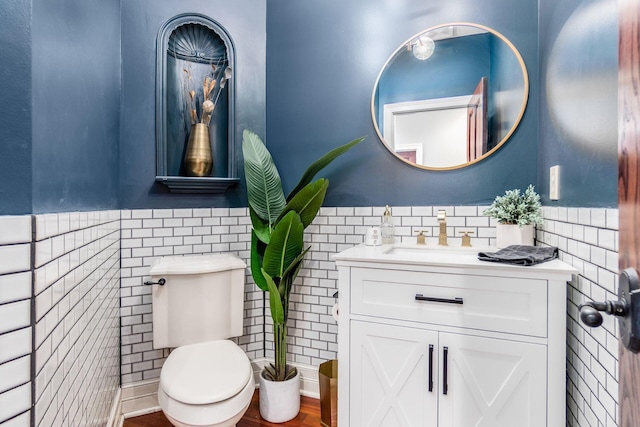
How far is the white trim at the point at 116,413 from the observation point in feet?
5.42

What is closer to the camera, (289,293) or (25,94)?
(25,94)

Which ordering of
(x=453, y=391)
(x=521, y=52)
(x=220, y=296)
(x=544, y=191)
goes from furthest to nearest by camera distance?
(x=220, y=296) → (x=521, y=52) → (x=544, y=191) → (x=453, y=391)

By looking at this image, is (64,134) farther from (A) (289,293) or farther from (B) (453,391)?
(B) (453,391)

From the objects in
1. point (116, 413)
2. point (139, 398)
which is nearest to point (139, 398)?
point (139, 398)

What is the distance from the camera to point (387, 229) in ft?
5.92

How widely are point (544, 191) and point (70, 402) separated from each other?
1941mm

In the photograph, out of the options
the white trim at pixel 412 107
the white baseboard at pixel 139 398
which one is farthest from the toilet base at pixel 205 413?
the white trim at pixel 412 107

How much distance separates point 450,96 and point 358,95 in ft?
1.66

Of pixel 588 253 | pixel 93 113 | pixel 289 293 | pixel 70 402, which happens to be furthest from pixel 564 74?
pixel 70 402

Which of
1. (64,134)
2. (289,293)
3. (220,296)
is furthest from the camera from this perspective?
(289,293)

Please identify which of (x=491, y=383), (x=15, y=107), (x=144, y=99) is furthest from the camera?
(x=144, y=99)

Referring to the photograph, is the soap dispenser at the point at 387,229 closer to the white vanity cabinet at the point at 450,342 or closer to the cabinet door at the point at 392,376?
the white vanity cabinet at the point at 450,342

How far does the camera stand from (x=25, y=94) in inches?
30.7

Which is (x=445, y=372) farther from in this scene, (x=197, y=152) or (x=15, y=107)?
(x=197, y=152)
